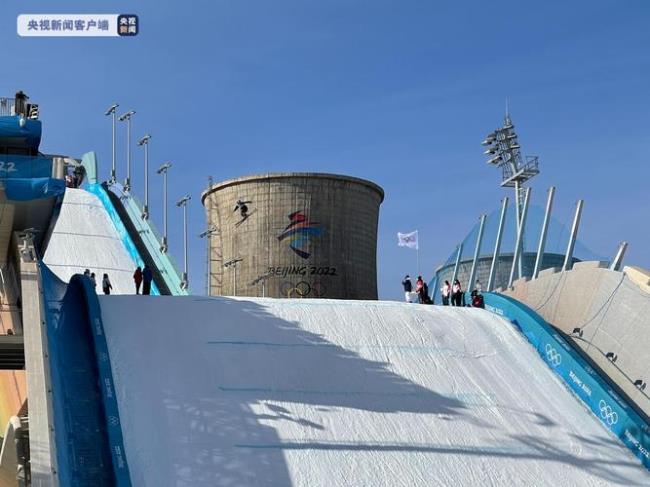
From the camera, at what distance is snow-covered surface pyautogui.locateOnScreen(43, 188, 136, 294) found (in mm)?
27094

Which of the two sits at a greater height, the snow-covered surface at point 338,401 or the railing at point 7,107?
the railing at point 7,107

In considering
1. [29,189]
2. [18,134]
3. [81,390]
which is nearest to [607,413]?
[81,390]

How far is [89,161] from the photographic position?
121ft

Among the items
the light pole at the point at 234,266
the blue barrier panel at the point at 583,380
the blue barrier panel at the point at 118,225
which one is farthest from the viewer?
the light pole at the point at 234,266

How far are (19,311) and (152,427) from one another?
24.7 ft

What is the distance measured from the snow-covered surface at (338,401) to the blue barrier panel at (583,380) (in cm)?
26

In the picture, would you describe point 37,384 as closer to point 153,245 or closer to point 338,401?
point 338,401

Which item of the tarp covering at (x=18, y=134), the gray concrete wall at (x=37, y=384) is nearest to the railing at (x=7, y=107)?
the tarp covering at (x=18, y=134)

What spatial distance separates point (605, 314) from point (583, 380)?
2.05 m

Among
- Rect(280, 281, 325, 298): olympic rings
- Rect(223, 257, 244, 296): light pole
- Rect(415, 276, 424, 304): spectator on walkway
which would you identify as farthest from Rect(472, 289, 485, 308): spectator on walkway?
Rect(223, 257, 244, 296): light pole

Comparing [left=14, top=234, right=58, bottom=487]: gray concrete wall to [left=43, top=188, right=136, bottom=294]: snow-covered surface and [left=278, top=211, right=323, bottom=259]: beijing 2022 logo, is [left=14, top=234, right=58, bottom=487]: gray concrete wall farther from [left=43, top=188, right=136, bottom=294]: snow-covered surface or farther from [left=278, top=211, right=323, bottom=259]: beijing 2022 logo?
[left=278, top=211, right=323, bottom=259]: beijing 2022 logo

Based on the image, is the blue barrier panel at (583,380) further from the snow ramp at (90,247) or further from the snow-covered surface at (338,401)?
the snow ramp at (90,247)

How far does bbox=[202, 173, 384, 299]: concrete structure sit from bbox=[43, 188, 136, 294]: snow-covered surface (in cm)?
494

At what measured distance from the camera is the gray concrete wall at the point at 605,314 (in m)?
17.1
